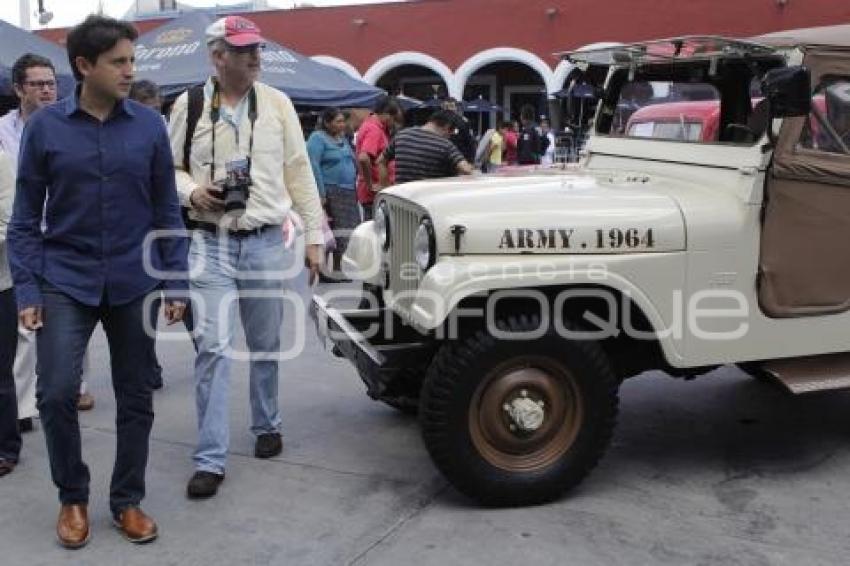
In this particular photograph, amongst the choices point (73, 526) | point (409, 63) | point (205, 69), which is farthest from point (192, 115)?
point (409, 63)

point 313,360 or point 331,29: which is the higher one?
point 331,29

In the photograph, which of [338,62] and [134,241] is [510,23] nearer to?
[338,62]

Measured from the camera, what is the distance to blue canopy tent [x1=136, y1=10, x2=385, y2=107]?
11.7 meters

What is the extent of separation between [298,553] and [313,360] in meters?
2.78

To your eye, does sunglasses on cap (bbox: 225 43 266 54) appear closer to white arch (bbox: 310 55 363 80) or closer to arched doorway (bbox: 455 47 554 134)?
arched doorway (bbox: 455 47 554 134)

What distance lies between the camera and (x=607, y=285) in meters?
3.55

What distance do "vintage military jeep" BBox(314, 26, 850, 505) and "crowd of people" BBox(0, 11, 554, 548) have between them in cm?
52

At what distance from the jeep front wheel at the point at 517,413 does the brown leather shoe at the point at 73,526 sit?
1.26m

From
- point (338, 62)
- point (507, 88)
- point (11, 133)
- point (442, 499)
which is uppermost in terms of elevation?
point (338, 62)

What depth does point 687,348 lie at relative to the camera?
3.72 metres

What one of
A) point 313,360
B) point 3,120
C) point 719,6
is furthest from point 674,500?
point 719,6

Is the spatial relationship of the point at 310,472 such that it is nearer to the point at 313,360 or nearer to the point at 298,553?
the point at 298,553

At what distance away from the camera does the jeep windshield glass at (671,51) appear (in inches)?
154

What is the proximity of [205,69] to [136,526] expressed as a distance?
9.15 meters
